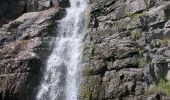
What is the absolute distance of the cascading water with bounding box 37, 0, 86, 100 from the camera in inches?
890

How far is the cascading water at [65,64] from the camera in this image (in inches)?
890

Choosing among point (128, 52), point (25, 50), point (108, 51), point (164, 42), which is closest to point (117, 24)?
point (108, 51)

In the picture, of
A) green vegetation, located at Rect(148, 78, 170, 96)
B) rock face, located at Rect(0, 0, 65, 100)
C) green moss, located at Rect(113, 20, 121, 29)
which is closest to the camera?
green vegetation, located at Rect(148, 78, 170, 96)

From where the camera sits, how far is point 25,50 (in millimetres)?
25188

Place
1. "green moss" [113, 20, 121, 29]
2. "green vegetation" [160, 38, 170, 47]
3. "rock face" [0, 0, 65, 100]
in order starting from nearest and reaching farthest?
"green vegetation" [160, 38, 170, 47] < "rock face" [0, 0, 65, 100] < "green moss" [113, 20, 121, 29]

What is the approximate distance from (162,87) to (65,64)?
722 centimetres

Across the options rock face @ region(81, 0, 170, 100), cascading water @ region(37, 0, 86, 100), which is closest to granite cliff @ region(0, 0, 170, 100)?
rock face @ region(81, 0, 170, 100)

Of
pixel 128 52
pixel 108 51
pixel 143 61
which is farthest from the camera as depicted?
pixel 108 51

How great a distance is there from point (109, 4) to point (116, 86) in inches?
329

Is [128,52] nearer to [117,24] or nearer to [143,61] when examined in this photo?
[143,61]

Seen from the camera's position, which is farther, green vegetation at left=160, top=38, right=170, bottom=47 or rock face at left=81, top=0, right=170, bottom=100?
green vegetation at left=160, top=38, right=170, bottom=47

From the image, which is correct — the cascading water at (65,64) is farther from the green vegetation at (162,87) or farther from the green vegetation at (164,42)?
the green vegetation at (164,42)

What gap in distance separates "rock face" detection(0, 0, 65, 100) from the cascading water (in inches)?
21.4

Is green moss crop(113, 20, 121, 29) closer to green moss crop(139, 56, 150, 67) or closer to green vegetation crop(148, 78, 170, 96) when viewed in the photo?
green moss crop(139, 56, 150, 67)
